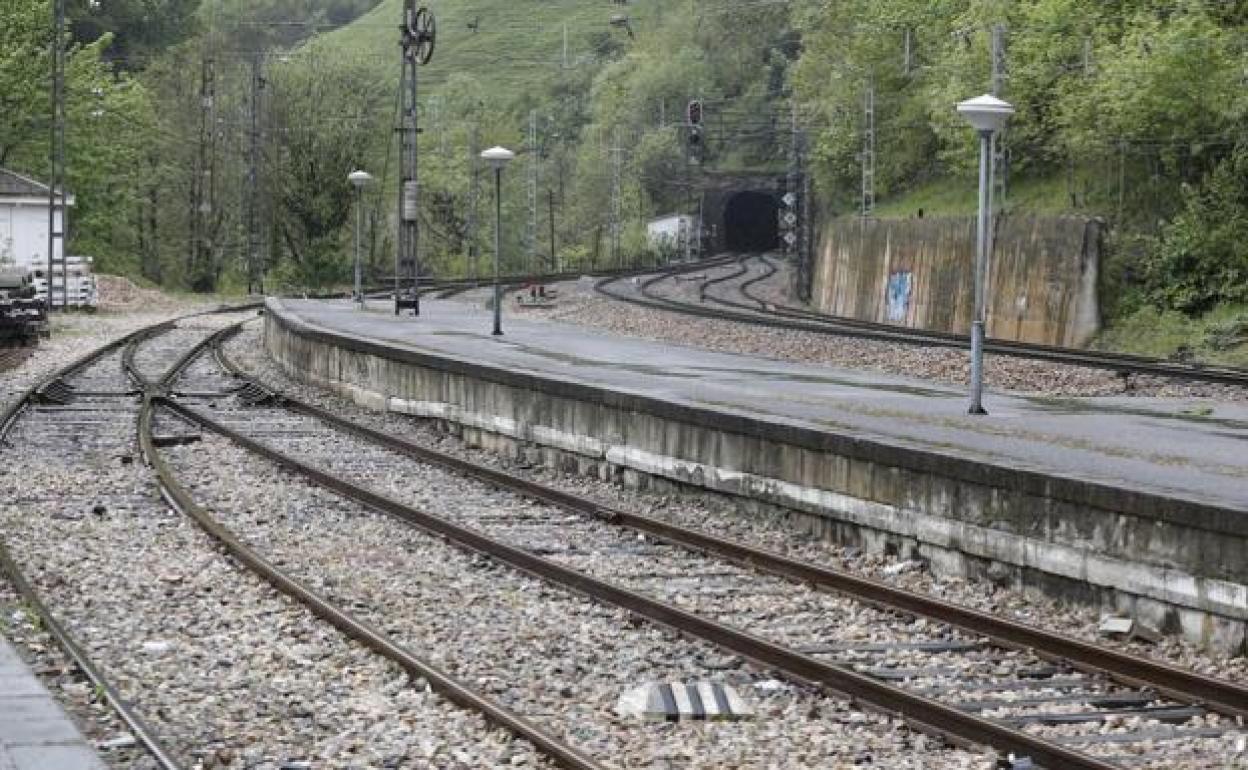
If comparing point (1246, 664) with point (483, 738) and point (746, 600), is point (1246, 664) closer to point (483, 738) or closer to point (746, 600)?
point (746, 600)

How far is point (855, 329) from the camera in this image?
42719 millimetres

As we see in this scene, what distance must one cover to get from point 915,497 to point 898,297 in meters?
40.0

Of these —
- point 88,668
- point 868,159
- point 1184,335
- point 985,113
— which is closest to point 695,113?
point 868,159

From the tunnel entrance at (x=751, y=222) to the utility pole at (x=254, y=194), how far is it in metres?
46.2

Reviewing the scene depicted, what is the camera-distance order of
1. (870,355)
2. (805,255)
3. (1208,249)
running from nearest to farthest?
(870,355) → (1208,249) → (805,255)

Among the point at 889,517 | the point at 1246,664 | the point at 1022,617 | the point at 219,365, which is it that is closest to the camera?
the point at 1246,664

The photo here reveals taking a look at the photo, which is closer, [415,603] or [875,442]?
[415,603]

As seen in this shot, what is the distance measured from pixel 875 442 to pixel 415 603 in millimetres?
4247

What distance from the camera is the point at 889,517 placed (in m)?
15.4

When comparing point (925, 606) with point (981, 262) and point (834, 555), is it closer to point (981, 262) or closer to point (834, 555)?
point (834, 555)

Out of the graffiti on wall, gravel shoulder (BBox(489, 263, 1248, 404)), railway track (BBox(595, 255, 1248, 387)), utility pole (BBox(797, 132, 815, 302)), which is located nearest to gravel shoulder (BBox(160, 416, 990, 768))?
gravel shoulder (BBox(489, 263, 1248, 404))

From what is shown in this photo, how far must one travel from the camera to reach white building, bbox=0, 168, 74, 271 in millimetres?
65688

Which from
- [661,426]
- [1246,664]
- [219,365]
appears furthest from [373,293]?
[1246,664]

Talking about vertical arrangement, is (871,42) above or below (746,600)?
above
